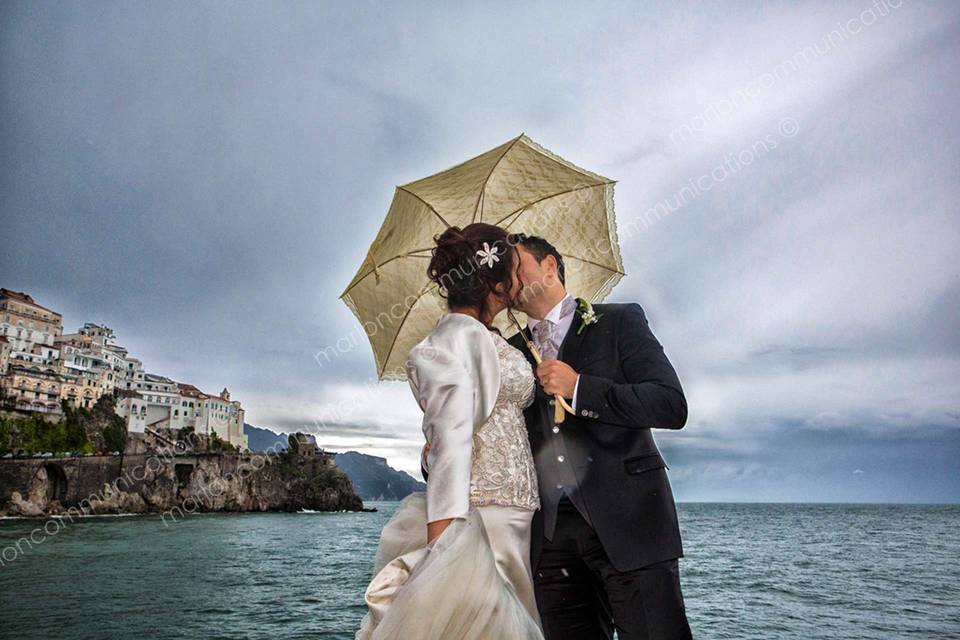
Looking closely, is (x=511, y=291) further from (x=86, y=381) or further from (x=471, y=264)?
(x=86, y=381)

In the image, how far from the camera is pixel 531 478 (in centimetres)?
260

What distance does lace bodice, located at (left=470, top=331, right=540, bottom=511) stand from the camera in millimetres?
2463

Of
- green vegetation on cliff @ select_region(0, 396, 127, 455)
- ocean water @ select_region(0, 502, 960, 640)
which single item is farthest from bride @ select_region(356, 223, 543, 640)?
green vegetation on cliff @ select_region(0, 396, 127, 455)

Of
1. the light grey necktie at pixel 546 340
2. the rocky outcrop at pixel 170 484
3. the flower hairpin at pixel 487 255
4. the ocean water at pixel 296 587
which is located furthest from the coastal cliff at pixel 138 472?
the flower hairpin at pixel 487 255

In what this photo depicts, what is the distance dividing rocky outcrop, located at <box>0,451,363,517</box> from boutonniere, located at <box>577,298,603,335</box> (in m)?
76.2

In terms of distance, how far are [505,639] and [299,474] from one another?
95919mm

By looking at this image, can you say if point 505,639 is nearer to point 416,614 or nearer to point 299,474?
point 416,614

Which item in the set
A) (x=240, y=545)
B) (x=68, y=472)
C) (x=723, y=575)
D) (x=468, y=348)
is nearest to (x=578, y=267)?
(x=468, y=348)

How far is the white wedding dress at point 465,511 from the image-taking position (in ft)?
6.57

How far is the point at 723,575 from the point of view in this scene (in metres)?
33.3

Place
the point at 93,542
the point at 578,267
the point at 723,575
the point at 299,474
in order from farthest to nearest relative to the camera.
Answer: the point at 299,474, the point at 93,542, the point at 723,575, the point at 578,267

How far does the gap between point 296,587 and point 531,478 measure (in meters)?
28.1

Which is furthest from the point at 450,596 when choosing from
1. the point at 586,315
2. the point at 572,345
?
the point at 586,315

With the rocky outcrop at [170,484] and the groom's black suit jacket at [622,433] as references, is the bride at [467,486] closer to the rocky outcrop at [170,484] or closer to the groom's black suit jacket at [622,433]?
the groom's black suit jacket at [622,433]
